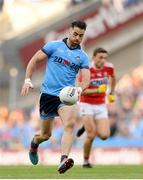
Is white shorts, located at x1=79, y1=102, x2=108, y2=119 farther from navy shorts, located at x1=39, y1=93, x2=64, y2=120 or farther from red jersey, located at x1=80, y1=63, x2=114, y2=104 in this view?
navy shorts, located at x1=39, y1=93, x2=64, y2=120

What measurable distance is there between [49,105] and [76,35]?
4.19 feet

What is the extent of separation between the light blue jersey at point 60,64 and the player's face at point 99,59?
3.64 metres

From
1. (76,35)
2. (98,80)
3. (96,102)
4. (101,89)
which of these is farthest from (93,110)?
(76,35)

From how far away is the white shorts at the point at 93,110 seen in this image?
1912 cm

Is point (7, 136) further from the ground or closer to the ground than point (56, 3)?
closer to the ground

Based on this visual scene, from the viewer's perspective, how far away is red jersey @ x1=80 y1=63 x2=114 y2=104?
62.4 ft

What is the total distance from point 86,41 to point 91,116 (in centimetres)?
1613

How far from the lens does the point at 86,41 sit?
35031 millimetres

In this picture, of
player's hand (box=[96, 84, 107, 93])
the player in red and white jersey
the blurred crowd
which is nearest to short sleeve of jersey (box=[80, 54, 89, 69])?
the player in red and white jersey

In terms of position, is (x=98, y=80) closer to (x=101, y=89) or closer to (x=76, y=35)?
(x=101, y=89)

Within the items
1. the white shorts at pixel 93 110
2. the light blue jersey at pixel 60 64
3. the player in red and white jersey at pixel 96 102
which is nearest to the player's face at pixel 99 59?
the player in red and white jersey at pixel 96 102

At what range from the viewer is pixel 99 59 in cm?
1900

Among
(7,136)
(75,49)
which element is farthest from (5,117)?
(75,49)

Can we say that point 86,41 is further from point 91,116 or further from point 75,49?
point 75,49
